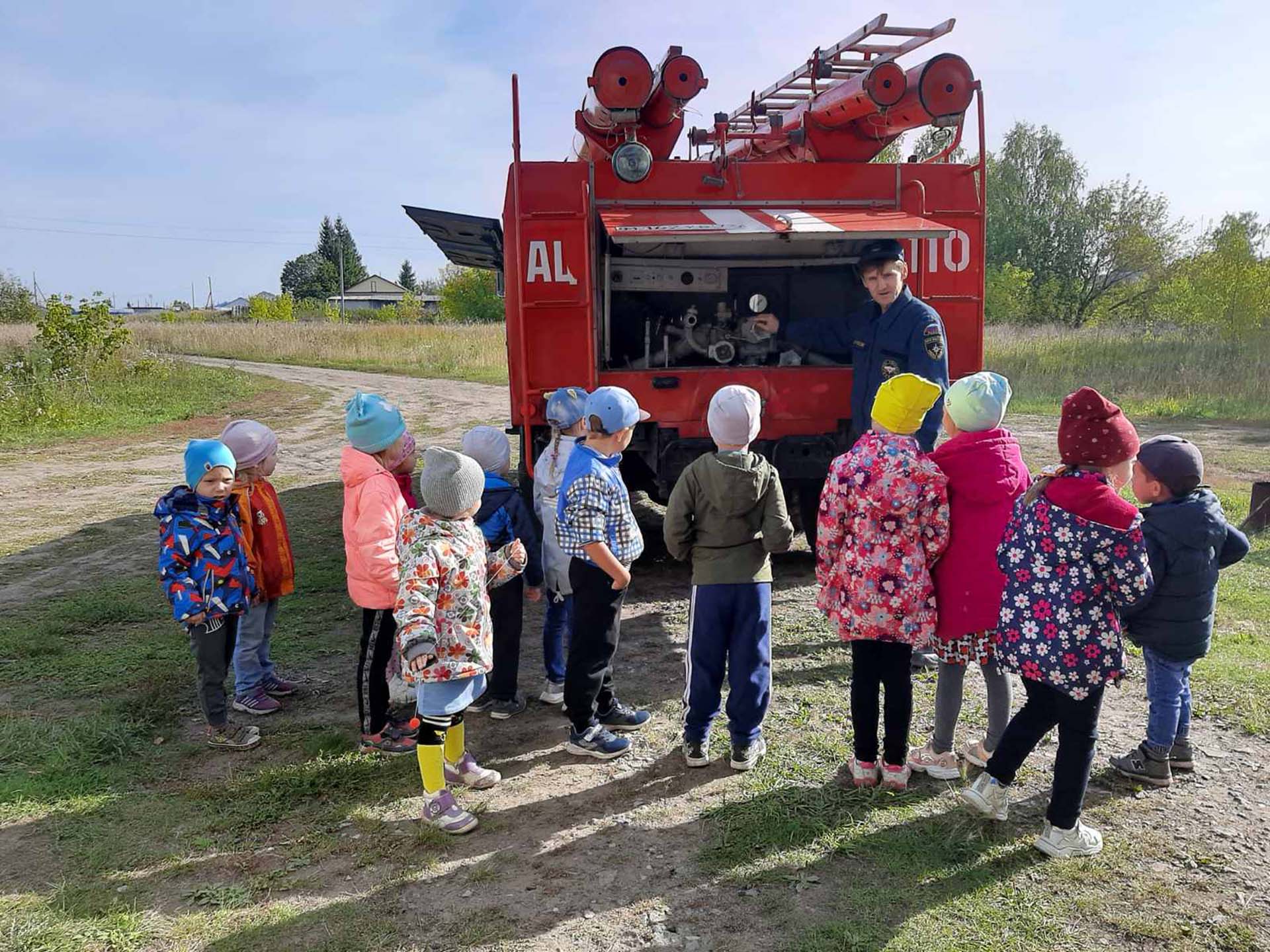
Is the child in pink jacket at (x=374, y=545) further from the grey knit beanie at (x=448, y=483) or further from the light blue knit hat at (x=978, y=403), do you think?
the light blue knit hat at (x=978, y=403)

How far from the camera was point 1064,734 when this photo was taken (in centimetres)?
294

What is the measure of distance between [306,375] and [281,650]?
2154 centimetres

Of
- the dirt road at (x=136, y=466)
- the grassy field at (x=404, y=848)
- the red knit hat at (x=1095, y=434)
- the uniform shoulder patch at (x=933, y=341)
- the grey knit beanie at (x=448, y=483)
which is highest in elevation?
the uniform shoulder patch at (x=933, y=341)

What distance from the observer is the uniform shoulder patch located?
4.60m

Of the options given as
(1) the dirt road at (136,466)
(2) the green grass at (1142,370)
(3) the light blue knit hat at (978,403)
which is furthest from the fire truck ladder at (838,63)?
(2) the green grass at (1142,370)

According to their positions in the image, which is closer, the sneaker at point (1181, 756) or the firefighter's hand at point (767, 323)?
the sneaker at point (1181, 756)

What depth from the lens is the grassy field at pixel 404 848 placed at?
2646 millimetres

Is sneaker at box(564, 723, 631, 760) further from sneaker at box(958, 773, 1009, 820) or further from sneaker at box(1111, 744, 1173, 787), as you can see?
sneaker at box(1111, 744, 1173, 787)

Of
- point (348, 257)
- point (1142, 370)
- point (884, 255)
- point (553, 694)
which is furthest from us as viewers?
point (348, 257)

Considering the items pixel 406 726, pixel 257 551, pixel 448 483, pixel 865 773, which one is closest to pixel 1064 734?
pixel 865 773

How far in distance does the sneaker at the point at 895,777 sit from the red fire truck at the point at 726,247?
8.28ft

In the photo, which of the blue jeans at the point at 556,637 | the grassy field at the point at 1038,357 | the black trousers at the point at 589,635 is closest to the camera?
the black trousers at the point at 589,635

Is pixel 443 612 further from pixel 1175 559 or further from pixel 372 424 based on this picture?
pixel 1175 559

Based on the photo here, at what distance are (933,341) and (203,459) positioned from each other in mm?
3525
